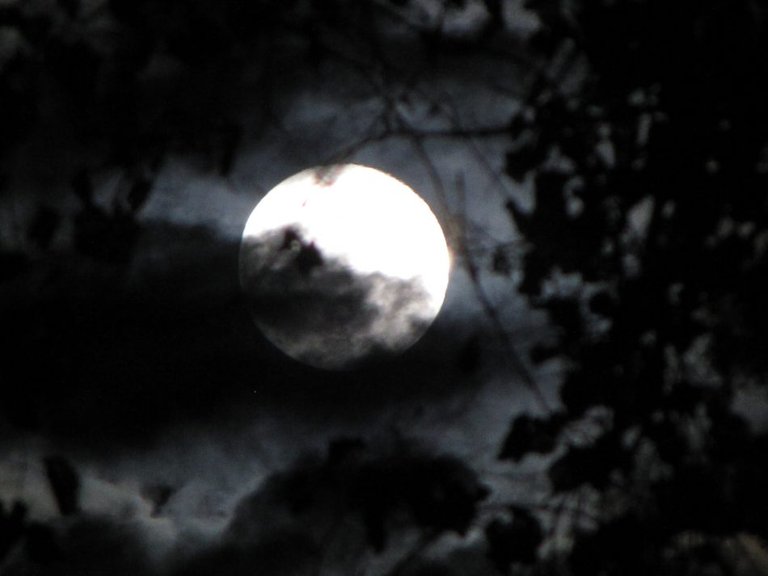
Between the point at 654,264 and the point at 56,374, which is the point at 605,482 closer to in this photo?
the point at 654,264

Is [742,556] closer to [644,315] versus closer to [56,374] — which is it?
[644,315]

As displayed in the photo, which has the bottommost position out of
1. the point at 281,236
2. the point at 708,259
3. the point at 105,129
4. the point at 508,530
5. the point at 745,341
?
the point at 508,530

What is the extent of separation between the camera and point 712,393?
3479 mm

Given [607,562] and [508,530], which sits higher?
[508,530]

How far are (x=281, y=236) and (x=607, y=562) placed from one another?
1898mm

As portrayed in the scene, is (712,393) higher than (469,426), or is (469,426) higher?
(469,426)

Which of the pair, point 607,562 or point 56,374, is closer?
point 607,562

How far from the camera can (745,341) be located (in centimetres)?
351

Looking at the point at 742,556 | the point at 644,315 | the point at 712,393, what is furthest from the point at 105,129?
the point at 742,556

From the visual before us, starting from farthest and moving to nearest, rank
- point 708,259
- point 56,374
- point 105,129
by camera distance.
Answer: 1. point 56,374
2. point 105,129
3. point 708,259

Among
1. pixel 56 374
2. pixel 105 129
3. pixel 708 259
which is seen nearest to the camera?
pixel 708 259

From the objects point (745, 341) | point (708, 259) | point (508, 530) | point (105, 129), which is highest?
point (105, 129)


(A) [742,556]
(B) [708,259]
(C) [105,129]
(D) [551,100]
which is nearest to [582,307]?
(B) [708,259]

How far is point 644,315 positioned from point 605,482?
700 mm
